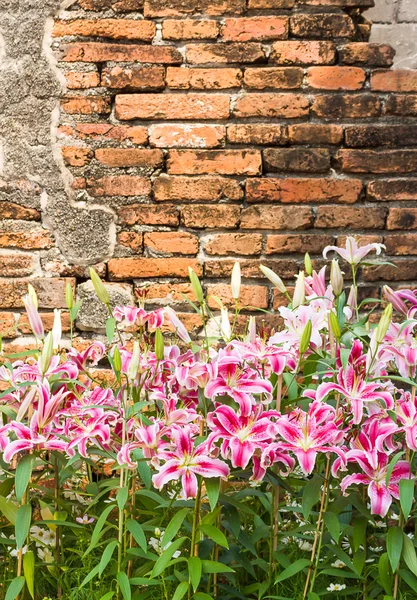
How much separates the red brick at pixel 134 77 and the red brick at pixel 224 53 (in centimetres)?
11

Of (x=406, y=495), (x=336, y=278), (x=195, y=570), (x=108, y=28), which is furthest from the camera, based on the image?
(x=108, y=28)

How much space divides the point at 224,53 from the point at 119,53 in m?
0.33

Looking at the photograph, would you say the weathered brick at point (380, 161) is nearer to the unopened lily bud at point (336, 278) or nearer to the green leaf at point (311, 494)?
the unopened lily bud at point (336, 278)

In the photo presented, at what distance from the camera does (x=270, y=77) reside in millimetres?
2314

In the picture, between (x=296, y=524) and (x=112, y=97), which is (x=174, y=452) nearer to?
(x=296, y=524)

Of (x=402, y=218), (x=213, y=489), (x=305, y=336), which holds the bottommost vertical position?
(x=213, y=489)

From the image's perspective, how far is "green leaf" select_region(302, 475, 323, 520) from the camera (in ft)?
4.53

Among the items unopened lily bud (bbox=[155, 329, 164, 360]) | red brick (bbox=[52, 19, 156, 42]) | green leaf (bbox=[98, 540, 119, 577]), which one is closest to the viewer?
green leaf (bbox=[98, 540, 119, 577])

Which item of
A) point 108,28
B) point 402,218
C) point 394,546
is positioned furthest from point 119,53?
point 394,546

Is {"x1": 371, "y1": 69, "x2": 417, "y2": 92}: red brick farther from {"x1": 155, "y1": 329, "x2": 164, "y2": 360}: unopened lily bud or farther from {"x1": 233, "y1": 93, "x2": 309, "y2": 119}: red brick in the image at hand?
{"x1": 155, "y1": 329, "x2": 164, "y2": 360}: unopened lily bud

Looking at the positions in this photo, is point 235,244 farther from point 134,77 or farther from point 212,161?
point 134,77

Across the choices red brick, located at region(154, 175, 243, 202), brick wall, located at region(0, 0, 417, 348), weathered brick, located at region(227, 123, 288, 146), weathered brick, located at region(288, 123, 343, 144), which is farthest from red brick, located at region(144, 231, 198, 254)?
weathered brick, located at region(288, 123, 343, 144)

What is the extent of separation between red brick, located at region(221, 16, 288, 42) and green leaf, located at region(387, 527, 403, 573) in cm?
157

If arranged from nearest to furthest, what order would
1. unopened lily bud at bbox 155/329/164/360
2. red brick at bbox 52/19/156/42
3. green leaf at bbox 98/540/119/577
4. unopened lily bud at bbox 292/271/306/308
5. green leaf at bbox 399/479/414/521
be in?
green leaf at bbox 399/479/414/521
green leaf at bbox 98/540/119/577
unopened lily bud at bbox 155/329/164/360
unopened lily bud at bbox 292/271/306/308
red brick at bbox 52/19/156/42
